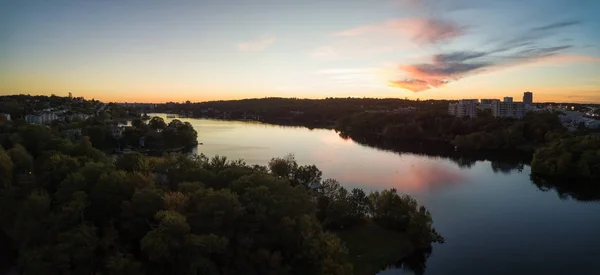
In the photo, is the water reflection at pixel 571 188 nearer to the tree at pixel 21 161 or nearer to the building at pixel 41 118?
the tree at pixel 21 161

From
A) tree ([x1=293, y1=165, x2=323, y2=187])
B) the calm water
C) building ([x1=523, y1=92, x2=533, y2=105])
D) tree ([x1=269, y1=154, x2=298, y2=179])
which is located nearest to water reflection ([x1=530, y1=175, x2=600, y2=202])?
the calm water

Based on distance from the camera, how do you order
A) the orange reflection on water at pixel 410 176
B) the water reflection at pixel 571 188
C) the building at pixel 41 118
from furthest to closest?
the building at pixel 41 118, the orange reflection on water at pixel 410 176, the water reflection at pixel 571 188

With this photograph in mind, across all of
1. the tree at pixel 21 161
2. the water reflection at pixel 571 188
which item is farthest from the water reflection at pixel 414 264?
the water reflection at pixel 571 188

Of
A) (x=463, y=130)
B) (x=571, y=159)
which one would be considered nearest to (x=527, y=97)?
(x=463, y=130)

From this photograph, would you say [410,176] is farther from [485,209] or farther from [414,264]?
[414,264]

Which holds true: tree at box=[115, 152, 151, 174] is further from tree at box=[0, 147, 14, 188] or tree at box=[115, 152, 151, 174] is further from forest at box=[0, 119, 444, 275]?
tree at box=[0, 147, 14, 188]
